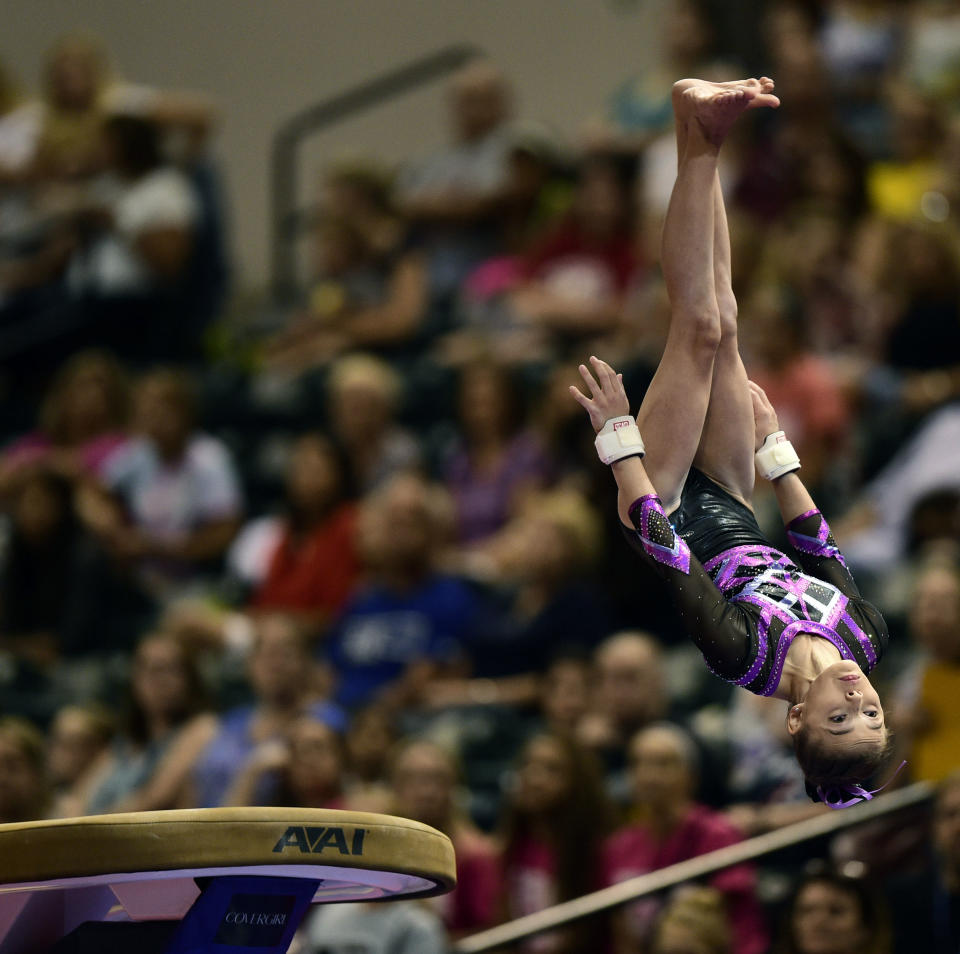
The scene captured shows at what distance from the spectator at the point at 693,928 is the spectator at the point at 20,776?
85.4 inches

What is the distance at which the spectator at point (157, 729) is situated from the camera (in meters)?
5.96

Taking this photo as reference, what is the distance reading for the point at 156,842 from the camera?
10.9 ft

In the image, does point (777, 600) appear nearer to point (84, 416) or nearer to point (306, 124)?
point (84, 416)

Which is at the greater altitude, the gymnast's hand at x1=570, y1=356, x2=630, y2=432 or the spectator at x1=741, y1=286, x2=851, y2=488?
the gymnast's hand at x1=570, y1=356, x2=630, y2=432

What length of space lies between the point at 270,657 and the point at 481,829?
3.03 feet

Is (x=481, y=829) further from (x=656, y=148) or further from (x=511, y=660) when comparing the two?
(x=656, y=148)

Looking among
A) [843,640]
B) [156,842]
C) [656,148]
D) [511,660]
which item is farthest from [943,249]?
[156,842]

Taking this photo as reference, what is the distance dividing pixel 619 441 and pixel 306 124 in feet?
22.9

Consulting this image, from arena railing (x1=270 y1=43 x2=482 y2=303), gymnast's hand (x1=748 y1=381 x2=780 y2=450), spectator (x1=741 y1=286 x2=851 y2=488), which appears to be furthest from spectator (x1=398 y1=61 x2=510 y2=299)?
gymnast's hand (x1=748 y1=381 x2=780 y2=450)

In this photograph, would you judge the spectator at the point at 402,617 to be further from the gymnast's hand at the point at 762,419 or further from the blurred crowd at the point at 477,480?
the gymnast's hand at the point at 762,419

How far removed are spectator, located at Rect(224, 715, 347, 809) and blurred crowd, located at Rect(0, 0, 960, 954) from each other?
1 centimetres

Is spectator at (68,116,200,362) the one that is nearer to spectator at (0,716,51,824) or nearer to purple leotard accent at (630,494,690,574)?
spectator at (0,716,51,824)

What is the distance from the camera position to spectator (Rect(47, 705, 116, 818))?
6.26m

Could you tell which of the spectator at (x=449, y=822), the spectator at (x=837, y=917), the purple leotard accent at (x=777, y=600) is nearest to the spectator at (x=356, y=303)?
the spectator at (x=449, y=822)
